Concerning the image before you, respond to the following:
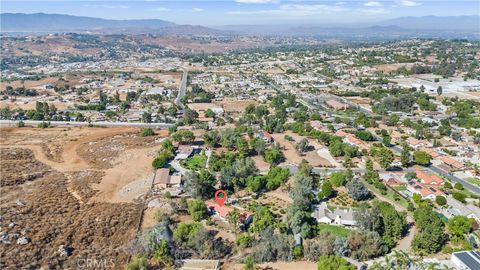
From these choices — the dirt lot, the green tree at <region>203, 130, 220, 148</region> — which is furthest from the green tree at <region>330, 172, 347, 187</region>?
the dirt lot

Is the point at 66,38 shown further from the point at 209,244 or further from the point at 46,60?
the point at 209,244

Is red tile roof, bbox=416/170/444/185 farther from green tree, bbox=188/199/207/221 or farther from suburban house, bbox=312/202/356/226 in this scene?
green tree, bbox=188/199/207/221

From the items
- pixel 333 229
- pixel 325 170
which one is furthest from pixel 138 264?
pixel 325 170

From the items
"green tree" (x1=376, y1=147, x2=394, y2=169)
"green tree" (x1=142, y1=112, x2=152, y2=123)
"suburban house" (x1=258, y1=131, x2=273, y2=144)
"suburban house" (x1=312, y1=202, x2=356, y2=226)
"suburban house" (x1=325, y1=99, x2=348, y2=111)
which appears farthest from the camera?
"suburban house" (x1=325, y1=99, x2=348, y2=111)

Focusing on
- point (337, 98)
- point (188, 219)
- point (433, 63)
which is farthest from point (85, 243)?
point (433, 63)

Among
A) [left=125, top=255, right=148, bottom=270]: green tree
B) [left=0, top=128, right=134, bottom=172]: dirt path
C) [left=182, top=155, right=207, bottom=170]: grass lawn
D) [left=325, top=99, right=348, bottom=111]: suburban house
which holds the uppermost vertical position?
[left=325, top=99, right=348, bottom=111]: suburban house

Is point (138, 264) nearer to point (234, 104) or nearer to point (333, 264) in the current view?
point (333, 264)

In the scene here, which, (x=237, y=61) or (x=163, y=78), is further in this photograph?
(x=237, y=61)
